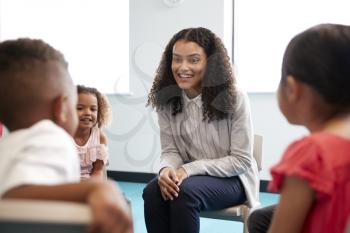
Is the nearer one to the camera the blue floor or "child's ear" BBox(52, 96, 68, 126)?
"child's ear" BBox(52, 96, 68, 126)

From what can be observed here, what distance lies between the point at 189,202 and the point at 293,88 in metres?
0.76

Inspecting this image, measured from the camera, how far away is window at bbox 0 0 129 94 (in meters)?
3.79

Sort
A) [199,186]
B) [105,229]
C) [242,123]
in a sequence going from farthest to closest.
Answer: [242,123]
[199,186]
[105,229]

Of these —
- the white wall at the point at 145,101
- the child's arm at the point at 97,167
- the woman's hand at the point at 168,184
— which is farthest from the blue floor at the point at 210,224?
the woman's hand at the point at 168,184

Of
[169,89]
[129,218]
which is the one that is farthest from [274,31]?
[129,218]

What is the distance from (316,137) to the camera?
30.9 inches

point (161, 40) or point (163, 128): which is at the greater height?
point (161, 40)

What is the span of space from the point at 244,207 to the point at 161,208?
1.11ft

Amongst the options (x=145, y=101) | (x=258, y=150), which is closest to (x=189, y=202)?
(x=258, y=150)

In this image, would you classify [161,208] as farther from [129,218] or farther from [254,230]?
[129,218]

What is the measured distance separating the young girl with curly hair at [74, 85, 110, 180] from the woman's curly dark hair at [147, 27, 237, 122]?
0.30 meters

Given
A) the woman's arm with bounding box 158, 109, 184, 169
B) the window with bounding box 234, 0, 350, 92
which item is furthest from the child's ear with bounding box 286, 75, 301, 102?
the window with bounding box 234, 0, 350, 92

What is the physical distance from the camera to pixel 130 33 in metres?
3.75

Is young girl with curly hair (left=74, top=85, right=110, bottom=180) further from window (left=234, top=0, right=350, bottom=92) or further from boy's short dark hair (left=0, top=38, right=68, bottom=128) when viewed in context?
window (left=234, top=0, right=350, bottom=92)
